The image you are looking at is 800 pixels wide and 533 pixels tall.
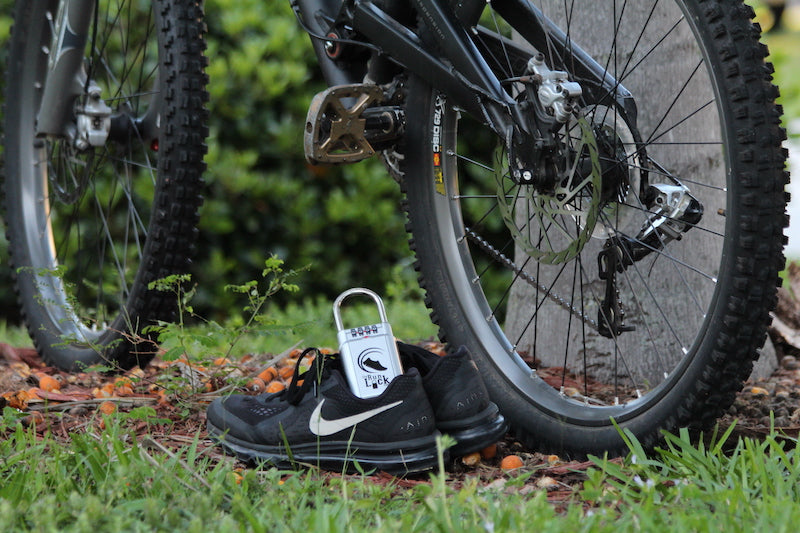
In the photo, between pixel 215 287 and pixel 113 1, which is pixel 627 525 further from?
pixel 113 1

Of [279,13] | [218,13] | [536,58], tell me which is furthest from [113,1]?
[536,58]

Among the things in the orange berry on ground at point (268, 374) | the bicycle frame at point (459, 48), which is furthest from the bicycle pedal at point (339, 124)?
the orange berry on ground at point (268, 374)

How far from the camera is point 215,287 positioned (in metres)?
4.20

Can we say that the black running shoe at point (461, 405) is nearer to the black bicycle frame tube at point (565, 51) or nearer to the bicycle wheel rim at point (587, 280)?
the bicycle wheel rim at point (587, 280)

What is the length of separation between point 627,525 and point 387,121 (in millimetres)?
1164

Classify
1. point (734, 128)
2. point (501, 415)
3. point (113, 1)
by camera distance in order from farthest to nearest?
point (113, 1), point (501, 415), point (734, 128)

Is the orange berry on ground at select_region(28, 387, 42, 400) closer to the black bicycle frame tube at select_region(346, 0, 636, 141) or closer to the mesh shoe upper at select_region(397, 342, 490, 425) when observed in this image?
the mesh shoe upper at select_region(397, 342, 490, 425)

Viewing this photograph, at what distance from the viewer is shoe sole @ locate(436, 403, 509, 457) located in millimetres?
1926

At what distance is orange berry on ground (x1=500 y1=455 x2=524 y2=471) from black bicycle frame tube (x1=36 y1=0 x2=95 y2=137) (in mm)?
1819

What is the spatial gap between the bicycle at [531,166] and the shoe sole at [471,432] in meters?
0.18

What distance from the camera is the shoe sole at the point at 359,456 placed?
73.2 inches

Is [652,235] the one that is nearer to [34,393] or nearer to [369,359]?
[369,359]

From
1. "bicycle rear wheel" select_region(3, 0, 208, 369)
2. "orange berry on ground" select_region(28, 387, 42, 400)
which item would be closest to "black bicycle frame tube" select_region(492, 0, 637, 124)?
"bicycle rear wheel" select_region(3, 0, 208, 369)

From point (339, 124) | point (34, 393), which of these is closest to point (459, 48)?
point (339, 124)
